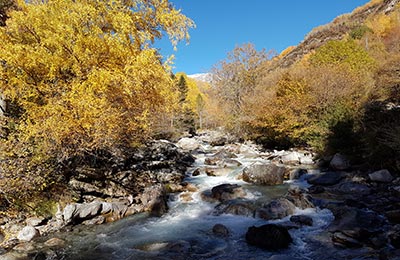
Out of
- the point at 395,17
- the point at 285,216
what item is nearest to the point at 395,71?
the point at 285,216

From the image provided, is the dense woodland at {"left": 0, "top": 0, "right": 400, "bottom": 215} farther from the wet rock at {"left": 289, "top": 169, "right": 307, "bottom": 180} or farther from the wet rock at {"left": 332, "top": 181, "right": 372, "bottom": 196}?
the wet rock at {"left": 289, "top": 169, "right": 307, "bottom": 180}

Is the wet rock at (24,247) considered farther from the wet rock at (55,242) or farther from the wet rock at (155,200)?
the wet rock at (155,200)

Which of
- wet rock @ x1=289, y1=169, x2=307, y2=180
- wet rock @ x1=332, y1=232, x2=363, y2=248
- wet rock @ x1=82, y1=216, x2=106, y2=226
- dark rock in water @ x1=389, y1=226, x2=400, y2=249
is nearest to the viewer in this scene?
dark rock in water @ x1=389, y1=226, x2=400, y2=249

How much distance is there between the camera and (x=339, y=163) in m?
13.5

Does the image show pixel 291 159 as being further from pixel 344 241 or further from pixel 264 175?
pixel 344 241

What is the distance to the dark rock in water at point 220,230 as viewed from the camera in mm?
7631

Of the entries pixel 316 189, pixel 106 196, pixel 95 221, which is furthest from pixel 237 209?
pixel 106 196

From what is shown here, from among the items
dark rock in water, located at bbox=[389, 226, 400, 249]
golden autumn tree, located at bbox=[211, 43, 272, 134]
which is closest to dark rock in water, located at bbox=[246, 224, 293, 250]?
dark rock in water, located at bbox=[389, 226, 400, 249]

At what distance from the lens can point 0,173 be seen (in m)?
7.27

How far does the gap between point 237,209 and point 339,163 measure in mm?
7260

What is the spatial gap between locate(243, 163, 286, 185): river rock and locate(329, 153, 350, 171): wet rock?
112 inches

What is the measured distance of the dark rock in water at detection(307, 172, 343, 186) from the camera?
38.9 feet

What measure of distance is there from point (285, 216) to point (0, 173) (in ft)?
27.7

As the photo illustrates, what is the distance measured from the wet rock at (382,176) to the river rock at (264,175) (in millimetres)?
3716
